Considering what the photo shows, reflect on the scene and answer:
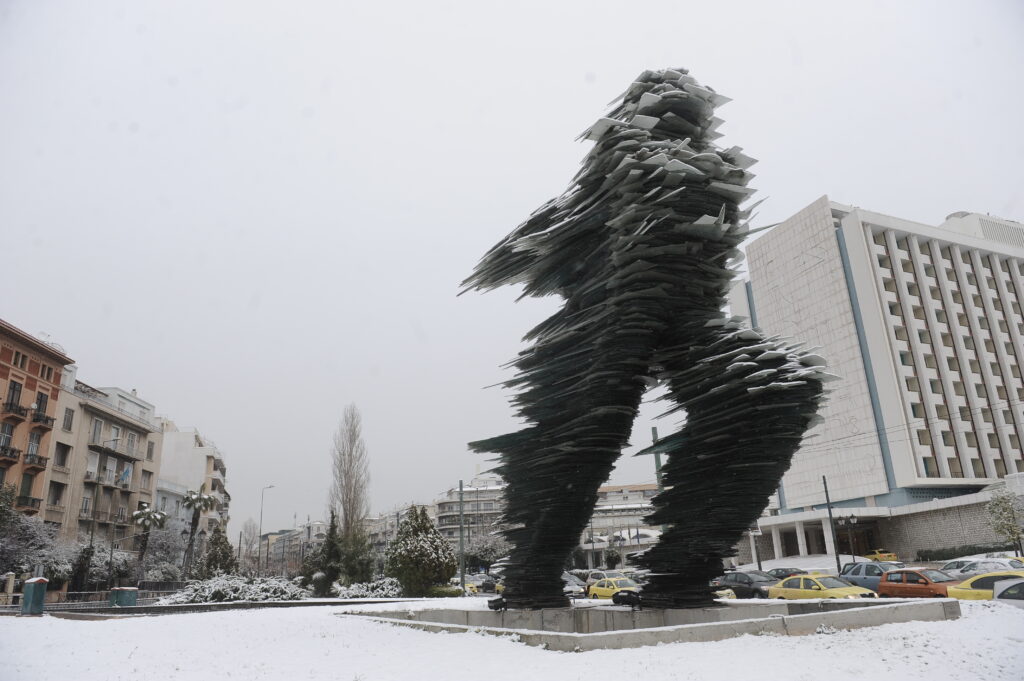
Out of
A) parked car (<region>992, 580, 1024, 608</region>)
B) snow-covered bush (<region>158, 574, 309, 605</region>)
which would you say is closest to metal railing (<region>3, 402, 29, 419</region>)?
snow-covered bush (<region>158, 574, 309, 605</region>)

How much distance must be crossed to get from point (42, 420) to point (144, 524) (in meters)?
11.2

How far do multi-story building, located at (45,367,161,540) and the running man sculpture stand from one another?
3653 centimetres

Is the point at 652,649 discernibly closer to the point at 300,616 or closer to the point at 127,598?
the point at 300,616

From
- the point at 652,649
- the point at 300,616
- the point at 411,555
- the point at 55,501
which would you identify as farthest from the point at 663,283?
the point at 55,501

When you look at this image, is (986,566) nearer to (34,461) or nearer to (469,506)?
(34,461)

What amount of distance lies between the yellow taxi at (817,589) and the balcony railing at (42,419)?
43.1 m

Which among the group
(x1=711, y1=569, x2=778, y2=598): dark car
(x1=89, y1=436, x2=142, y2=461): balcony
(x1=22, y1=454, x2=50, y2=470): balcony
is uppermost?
(x1=89, y1=436, x2=142, y2=461): balcony

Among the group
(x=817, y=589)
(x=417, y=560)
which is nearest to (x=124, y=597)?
(x=417, y=560)

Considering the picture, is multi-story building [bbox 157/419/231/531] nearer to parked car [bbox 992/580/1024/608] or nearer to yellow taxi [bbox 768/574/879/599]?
yellow taxi [bbox 768/574/879/599]

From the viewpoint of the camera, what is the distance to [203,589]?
28.2 meters

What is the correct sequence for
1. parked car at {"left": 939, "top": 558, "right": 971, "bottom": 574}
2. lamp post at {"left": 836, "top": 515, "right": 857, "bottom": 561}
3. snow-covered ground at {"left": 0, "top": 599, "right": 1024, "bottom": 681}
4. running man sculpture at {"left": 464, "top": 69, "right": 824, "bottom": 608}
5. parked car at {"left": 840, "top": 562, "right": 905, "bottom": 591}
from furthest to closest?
1. lamp post at {"left": 836, "top": 515, "right": 857, "bottom": 561}
2. parked car at {"left": 939, "top": 558, "right": 971, "bottom": 574}
3. parked car at {"left": 840, "top": 562, "right": 905, "bottom": 591}
4. running man sculpture at {"left": 464, "top": 69, "right": 824, "bottom": 608}
5. snow-covered ground at {"left": 0, "top": 599, "right": 1024, "bottom": 681}

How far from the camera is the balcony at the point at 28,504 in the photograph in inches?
1597

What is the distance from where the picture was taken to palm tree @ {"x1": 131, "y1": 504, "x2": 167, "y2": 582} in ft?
160

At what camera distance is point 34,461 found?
138ft
